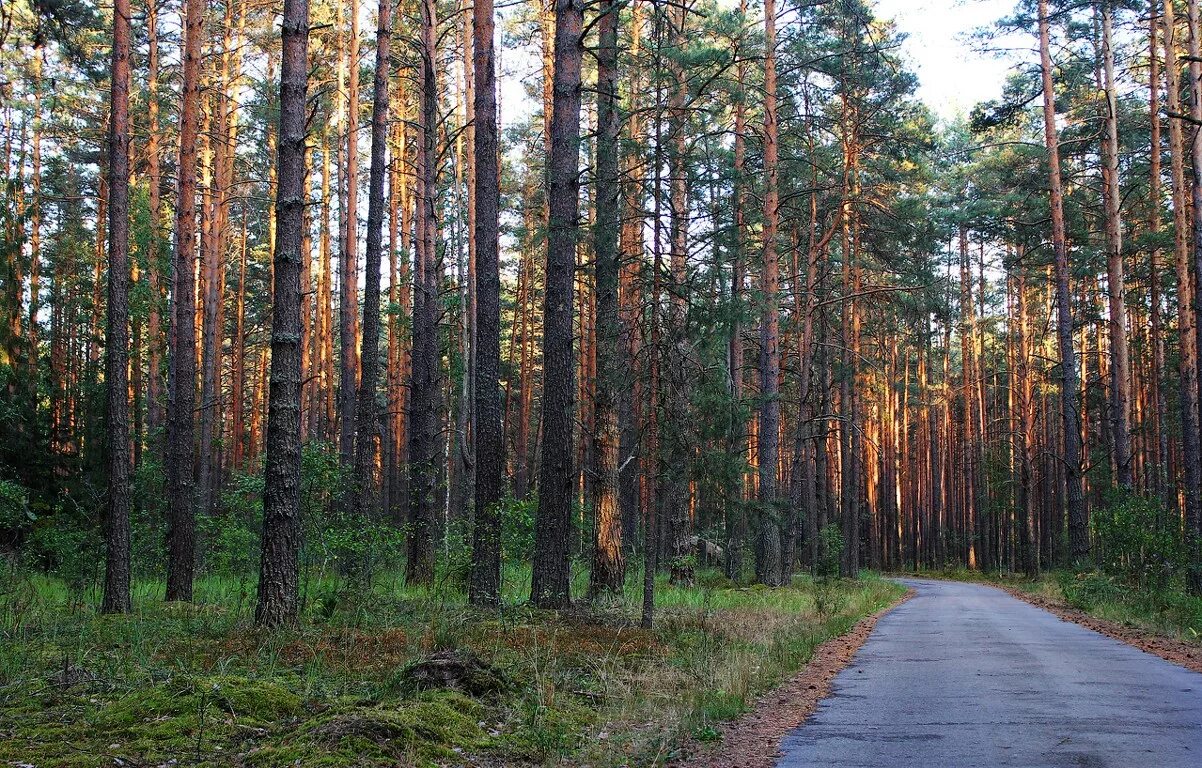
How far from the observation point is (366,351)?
1725 centimetres

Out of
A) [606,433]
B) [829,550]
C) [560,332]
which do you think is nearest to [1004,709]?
[560,332]

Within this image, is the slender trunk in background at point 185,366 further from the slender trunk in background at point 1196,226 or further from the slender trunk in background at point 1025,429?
the slender trunk in background at point 1025,429

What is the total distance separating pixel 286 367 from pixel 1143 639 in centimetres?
1226

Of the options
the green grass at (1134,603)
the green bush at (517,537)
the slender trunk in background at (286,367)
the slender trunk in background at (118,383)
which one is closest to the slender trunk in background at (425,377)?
the green bush at (517,537)

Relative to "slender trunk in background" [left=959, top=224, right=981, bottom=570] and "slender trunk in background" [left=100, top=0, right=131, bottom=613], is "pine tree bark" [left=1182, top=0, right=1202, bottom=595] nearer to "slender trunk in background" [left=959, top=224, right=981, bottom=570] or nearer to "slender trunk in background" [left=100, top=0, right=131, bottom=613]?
"slender trunk in background" [left=100, top=0, right=131, bottom=613]

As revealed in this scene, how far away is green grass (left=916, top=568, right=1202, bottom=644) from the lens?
48.4 ft

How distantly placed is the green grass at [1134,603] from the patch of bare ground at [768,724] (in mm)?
6556

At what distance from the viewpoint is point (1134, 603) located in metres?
18.2

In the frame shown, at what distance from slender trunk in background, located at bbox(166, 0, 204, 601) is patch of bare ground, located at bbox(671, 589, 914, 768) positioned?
9359mm

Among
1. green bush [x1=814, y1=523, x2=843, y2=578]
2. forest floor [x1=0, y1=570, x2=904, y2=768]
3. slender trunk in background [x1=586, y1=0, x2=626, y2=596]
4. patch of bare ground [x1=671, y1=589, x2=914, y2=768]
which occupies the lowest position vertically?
green bush [x1=814, y1=523, x2=843, y2=578]

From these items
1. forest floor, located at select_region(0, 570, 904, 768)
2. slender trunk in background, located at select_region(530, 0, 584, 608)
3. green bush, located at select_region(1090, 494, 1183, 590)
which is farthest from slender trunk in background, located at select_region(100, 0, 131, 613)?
green bush, located at select_region(1090, 494, 1183, 590)

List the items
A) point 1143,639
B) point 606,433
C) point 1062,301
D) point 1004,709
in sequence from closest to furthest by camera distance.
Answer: point 1004,709 → point 1143,639 → point 606,433 → point 1062,301

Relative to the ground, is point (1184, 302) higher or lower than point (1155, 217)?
lower

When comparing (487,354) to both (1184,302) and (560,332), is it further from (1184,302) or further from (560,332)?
(1184,302)
